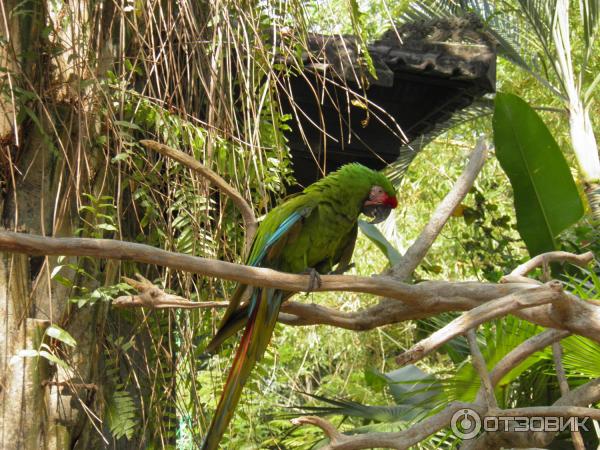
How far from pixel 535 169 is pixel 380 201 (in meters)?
0.87

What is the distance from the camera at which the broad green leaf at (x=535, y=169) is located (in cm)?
243

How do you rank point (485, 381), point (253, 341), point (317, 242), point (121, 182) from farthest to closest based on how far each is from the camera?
1. point (317, 242)
2. point (121, 182)
3. point (253, 341)
4. point (485, 381)

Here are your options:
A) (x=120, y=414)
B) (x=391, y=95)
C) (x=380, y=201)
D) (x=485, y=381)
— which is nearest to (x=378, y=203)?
(x=380, y=201)

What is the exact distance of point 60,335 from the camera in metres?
1.53

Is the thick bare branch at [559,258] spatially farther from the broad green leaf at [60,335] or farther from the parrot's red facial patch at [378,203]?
the broad green leaf at [60,335]

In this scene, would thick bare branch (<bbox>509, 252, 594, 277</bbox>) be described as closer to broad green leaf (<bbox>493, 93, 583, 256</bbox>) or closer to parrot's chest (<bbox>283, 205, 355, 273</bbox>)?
parrot's chest (<bbox>283, 205, 355, 273</bbox>)

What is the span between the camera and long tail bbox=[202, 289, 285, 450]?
4.79ft

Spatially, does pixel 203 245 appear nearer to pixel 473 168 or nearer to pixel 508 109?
pixel 473 168

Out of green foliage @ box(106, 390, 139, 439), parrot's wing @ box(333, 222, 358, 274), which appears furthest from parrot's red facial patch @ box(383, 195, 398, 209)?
green foliage @ box(106, 390, 139, 439)

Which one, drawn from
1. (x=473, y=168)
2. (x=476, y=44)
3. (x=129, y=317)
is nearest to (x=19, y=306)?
(x=129, y=317)

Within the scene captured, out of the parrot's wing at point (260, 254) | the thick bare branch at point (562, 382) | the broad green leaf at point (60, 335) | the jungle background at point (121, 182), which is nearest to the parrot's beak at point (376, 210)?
the parrot's wing at point (260, 254)

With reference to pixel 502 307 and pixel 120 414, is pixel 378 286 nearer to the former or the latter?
pixel 502 307

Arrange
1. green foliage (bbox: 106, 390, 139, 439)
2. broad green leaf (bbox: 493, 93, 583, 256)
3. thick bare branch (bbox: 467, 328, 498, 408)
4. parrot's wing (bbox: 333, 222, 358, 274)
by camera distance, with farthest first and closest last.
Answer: broad green leaf (bbox: 493, 93, 583, 256) → parrot's wing (bbox: 333, 222, 358, 274) → green foliage (bbox: 106, 390, 139, 439) → thick bare branch (bbox: 467, 328, 498, 408)

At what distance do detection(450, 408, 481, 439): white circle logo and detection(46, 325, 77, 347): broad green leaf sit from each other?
784 mm
